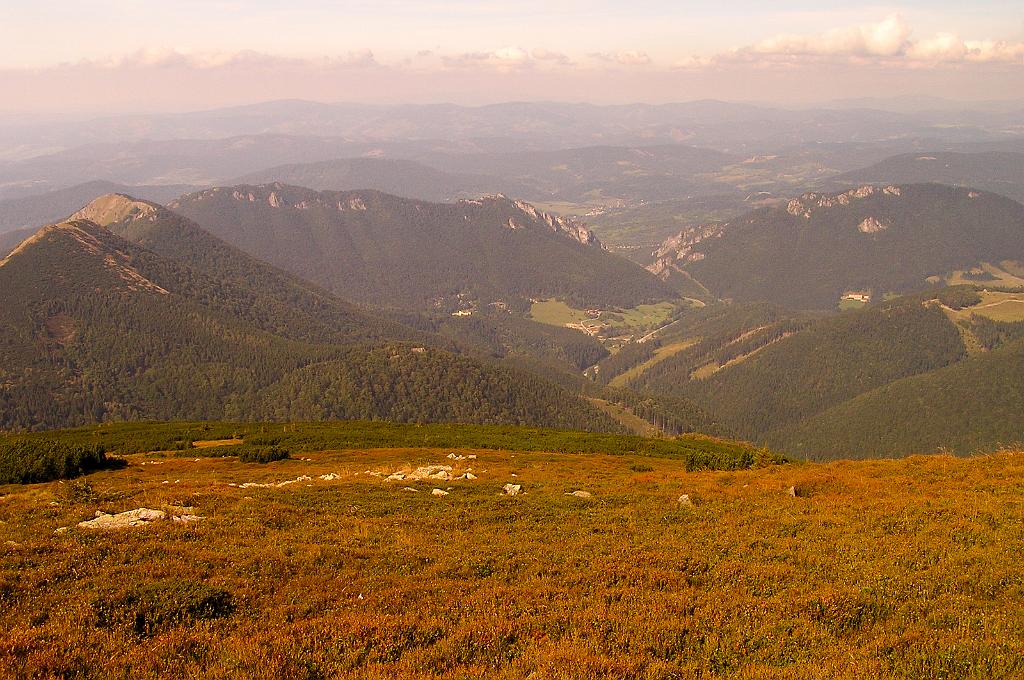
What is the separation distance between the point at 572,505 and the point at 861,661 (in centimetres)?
1883

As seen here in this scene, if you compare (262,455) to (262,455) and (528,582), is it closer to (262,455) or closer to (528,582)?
(262,455)

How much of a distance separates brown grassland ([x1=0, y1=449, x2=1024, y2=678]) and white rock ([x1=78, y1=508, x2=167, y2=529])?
43.4 inches

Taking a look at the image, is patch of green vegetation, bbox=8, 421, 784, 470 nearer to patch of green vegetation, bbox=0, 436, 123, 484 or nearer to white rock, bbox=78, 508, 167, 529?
patch of green vegetation, bbox=0, 436, 123, 484

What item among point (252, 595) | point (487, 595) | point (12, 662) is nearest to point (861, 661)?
point (487, 595)

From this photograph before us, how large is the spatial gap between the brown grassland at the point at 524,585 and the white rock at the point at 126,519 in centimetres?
110

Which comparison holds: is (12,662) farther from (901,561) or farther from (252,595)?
(901,561)

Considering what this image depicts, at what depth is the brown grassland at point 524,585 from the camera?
1423cm

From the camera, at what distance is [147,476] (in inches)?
1938

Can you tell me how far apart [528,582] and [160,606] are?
1216 cm

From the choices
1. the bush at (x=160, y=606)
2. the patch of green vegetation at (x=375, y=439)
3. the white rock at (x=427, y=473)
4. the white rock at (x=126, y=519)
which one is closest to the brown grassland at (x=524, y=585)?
the bush at (x=160, y=606)

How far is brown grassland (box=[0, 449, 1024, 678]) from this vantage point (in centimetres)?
1423

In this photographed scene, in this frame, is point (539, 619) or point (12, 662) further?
point (539, 619)

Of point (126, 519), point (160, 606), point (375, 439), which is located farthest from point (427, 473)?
point (375, 439)

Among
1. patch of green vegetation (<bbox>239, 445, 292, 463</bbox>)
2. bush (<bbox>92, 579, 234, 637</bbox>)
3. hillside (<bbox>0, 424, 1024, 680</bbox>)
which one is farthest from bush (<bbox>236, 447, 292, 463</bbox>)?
bush (<bbox>92, 579, 234, 637</bbox>)
